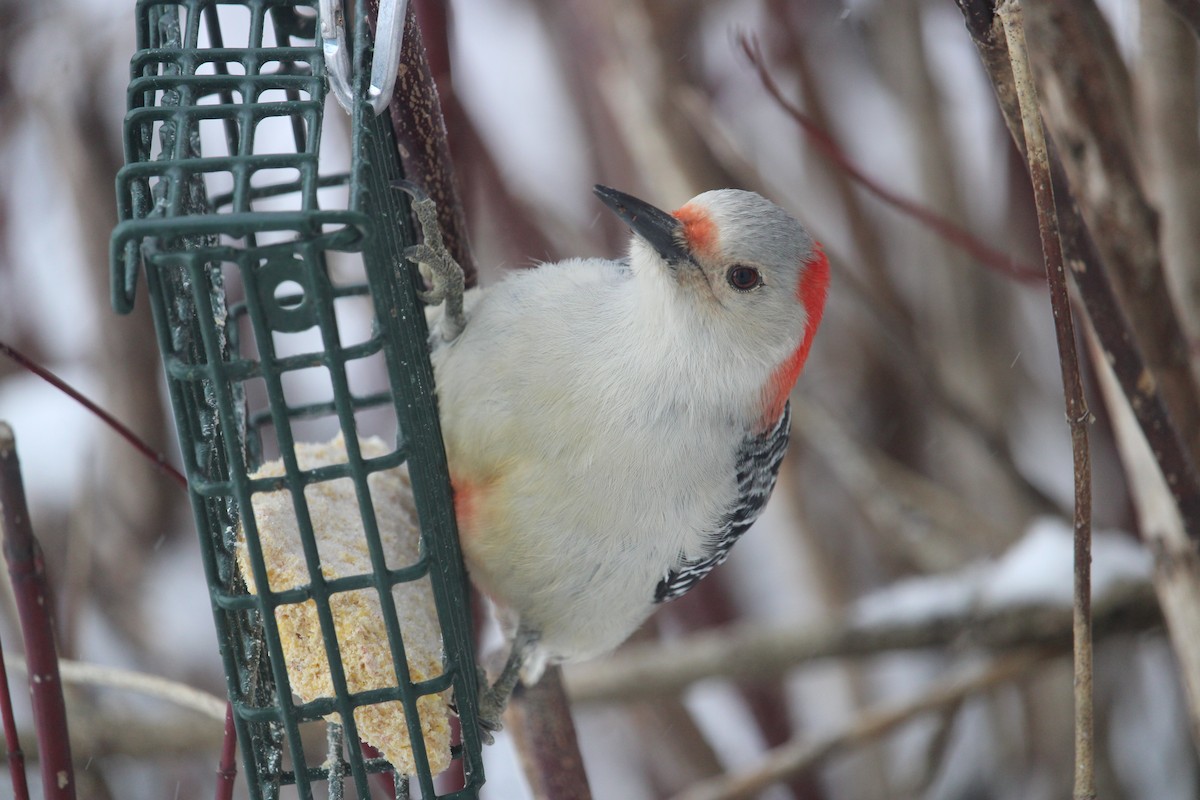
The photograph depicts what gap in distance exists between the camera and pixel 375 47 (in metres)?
2.34

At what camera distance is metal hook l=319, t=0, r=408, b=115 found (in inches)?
90.0

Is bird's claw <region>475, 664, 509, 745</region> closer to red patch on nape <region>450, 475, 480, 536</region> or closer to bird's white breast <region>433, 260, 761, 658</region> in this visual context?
bird's white breast <region>433, 260, 761, 658</region>

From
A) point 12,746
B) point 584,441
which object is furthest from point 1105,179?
point 12,746

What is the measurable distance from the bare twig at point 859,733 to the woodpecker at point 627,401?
126cm

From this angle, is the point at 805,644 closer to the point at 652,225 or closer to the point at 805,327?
the point at 805,327

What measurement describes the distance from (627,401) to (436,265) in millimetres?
590

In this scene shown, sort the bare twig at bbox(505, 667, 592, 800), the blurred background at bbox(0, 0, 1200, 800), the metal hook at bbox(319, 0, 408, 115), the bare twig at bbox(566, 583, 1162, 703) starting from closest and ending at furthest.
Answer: the metal hook at bbox(319, 0, 408, 115) → the bare twig at bbox(505, 667, 592, 800) → the bare twig at bbox(566, 583, 1162, 703) → the blurred background at bbox(0, 0, 1200, 800)

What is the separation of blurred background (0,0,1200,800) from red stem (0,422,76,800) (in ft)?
7.32

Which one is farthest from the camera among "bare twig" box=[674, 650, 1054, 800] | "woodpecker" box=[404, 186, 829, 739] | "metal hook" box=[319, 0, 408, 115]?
"bare twig" box=[674, 650, 1054, 800]

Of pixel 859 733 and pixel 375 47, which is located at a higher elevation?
pixel 375 47

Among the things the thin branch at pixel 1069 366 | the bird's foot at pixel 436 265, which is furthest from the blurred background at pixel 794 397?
the thin branch at pixel 1069 366

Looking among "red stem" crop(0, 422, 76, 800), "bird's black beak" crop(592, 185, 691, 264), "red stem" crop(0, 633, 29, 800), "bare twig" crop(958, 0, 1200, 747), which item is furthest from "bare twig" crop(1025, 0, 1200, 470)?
"red stem" crop(0, 633, 29, 800)

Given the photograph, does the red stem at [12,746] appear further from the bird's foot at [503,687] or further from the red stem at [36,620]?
the bird's foot at [503,687]

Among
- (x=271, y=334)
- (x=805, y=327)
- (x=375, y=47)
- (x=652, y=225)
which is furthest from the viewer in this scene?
(x=805, y=327)
